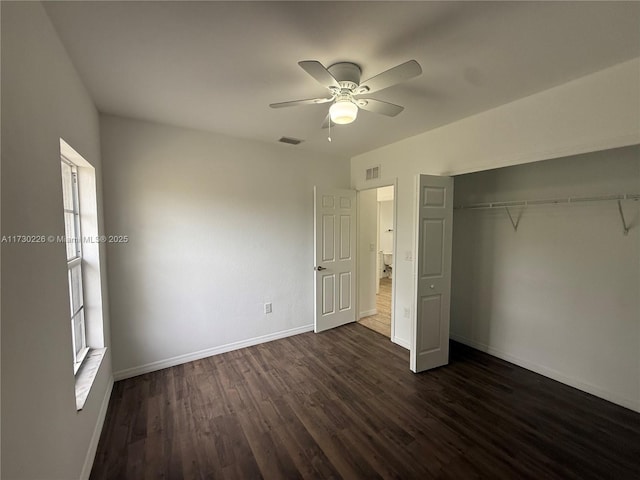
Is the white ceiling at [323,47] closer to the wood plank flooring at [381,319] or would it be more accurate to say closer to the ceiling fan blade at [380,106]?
the ceiling fan blade at [380,106]

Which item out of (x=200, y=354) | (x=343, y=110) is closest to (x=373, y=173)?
(x=343, y=110)

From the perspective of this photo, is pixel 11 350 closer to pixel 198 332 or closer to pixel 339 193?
pixel 198 332

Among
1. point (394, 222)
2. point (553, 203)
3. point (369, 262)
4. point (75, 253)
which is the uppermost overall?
point (553, 203)

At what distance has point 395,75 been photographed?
1.57 metres

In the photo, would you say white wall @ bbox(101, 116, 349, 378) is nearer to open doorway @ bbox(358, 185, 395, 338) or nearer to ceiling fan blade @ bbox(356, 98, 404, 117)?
open doorway @ bbox(358, 185, 395, 338)

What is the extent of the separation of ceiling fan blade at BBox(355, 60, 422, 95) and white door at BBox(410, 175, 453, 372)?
130 centimetres

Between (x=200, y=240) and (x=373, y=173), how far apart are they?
7.97ft

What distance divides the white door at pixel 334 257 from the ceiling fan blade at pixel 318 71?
2064mm

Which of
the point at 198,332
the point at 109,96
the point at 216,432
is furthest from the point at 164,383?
the point at 109,96

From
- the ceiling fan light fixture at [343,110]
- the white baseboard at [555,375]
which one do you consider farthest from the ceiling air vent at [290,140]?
the white baseboard at [555,375]

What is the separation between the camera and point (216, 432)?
6.84ft

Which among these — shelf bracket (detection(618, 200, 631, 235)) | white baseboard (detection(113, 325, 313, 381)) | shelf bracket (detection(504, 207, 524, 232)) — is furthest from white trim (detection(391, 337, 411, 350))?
shelf bracket (detection(618, 200, 631, 235))

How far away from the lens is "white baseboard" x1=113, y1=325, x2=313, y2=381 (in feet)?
9.20
